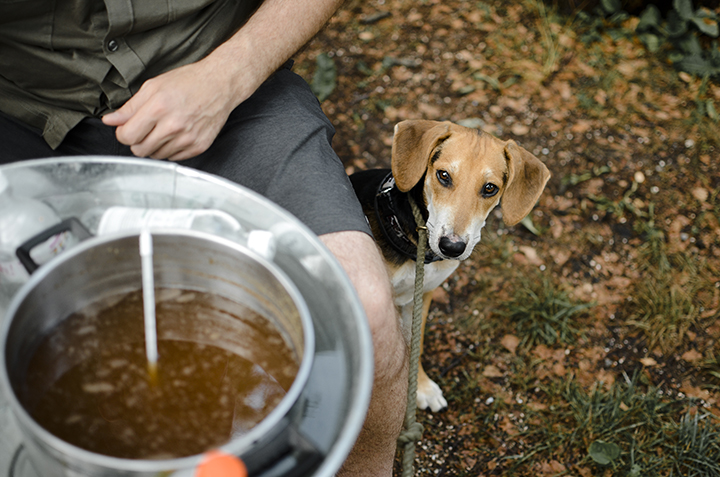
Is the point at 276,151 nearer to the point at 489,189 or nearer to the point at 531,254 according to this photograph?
the point at 489,189

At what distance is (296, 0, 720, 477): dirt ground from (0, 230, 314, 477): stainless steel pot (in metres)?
1.68

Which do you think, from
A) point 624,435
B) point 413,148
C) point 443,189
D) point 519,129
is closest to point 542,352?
point 624,435

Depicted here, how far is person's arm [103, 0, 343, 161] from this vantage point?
137cm

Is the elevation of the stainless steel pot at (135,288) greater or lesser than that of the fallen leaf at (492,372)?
greater

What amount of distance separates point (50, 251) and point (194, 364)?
386mm

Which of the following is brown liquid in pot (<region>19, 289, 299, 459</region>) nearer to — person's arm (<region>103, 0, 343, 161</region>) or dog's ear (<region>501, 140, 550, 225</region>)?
person's arm (<region>103, 0, 343, 161</region>)

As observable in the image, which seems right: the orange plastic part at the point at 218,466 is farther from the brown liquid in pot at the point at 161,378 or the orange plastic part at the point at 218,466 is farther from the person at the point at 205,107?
the person at the point at 205,107

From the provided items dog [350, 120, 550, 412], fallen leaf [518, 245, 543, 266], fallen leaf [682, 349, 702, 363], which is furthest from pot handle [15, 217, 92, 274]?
fallen leaf [682, 349, 702, 363]

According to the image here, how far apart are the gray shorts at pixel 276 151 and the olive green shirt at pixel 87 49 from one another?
76 millimetres

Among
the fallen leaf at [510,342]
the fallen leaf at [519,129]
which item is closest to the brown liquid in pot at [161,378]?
the fallen leaf at [510,342]

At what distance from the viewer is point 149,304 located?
925 millimetres

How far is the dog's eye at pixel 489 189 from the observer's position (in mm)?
2308

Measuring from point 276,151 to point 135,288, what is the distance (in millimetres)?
714

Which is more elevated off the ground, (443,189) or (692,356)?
(443,189)
